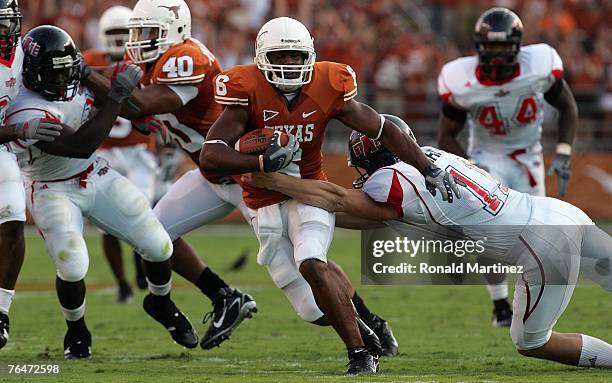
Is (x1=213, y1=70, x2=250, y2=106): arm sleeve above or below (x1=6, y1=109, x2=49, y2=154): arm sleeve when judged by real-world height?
above

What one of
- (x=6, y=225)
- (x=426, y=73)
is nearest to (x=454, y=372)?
(x=6, y=225)

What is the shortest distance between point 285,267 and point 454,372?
0.98 metres

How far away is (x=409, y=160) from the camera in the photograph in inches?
208

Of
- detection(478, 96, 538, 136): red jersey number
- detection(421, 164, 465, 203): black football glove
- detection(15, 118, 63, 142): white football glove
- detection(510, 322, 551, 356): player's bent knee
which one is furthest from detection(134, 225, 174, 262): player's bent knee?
detection(478, 96, 538, 136): red jersey number

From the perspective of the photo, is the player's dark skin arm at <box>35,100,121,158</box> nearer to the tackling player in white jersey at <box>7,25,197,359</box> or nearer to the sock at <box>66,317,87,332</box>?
the tackling player in white jersey at <box>7,25,197,359</box>

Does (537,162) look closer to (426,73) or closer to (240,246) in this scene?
(240,246)

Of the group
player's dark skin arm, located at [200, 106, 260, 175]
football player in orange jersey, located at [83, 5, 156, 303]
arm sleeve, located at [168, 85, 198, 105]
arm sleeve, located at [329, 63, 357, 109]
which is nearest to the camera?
player's dark skin arm, located at [200, 106, 260, 175]

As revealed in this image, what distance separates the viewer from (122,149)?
351 inches

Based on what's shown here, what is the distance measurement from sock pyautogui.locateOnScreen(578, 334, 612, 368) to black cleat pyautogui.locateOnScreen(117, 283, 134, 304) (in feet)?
14.1

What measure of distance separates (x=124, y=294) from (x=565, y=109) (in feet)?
11.7

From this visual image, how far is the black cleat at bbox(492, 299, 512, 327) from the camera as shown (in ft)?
23.6

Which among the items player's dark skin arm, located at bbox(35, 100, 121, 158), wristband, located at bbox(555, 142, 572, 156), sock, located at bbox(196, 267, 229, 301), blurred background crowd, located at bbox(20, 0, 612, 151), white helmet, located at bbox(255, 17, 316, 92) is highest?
white helmet, located at bbox(255, 17, 316, 92)

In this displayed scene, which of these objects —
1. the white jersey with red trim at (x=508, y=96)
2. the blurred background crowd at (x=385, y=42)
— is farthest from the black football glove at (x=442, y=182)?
the blurred background crowd at (x=385, y=42)

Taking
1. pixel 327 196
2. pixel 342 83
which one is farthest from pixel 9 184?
pixel 342 83
